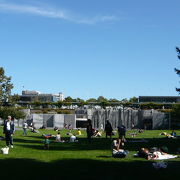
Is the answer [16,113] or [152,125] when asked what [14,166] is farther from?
[152,125]

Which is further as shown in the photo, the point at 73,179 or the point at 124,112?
the point at 124,112

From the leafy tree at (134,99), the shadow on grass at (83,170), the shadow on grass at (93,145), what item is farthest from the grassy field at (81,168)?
the leafy tree at (134,99)

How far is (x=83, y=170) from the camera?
14.7m

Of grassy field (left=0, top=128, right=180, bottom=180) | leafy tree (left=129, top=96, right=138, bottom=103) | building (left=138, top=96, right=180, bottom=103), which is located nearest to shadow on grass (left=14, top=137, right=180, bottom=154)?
grassy field (left=0, top=128, right=180, bottom=180)

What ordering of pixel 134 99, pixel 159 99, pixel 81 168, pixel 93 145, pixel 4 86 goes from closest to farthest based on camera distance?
pixel 81 168, pixel 93 145, pixel 4 86, pixel 159 99, pixel 134 99

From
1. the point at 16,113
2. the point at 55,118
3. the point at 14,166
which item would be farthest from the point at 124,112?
the point at 14,166

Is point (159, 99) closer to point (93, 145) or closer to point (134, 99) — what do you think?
point (134, 99)

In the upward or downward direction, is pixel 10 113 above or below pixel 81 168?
above

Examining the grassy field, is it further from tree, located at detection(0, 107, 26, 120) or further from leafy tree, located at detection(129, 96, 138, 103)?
leafy tree, located at detection(129, 96, 138, 103)

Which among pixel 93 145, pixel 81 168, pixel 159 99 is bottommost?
→ pixel 93 145

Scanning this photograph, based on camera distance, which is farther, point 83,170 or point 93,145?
point 93,145

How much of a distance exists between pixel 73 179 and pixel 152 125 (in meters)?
55.0

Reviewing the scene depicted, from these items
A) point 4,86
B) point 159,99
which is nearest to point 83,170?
point 4,86

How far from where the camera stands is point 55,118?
66312mm
